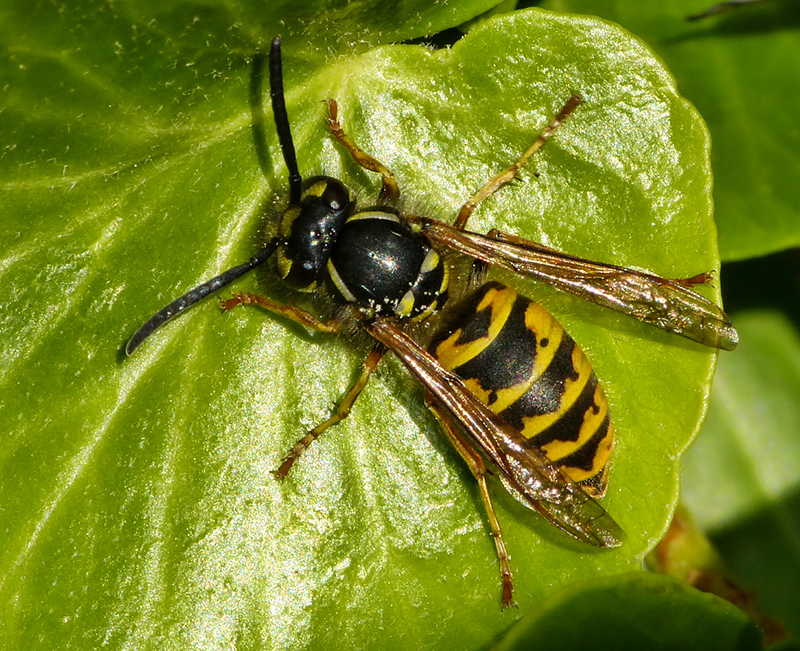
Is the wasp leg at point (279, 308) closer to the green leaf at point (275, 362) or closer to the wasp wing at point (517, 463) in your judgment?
the green leaf at point (275, 362)

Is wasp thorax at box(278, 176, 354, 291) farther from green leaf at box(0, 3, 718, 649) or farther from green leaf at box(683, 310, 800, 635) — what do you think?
green leaf at box(683, 310, 800, 635)

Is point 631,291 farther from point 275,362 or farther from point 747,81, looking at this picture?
point 275,362

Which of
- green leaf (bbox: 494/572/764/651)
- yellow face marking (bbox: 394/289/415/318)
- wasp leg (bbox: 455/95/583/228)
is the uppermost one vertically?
wasp leg (bbox: 455/95/583/228)

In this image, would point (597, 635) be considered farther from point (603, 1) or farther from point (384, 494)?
point (603, 1)

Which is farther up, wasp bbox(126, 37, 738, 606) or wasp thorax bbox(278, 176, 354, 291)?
wasp thorax bbox(278, 176, 354, 291)

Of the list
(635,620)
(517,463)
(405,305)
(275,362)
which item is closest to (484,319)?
(405,305)

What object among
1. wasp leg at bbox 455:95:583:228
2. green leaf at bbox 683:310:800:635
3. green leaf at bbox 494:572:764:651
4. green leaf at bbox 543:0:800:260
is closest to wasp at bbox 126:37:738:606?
wasp leg at bbox 455:95:583:228
